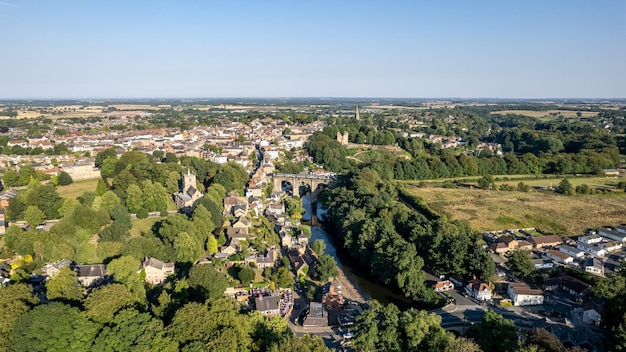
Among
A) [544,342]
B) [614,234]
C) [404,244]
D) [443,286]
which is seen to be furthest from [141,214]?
[614,234]

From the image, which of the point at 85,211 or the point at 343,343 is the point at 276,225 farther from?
the point at 343,343

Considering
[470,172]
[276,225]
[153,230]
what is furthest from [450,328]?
[470,172]

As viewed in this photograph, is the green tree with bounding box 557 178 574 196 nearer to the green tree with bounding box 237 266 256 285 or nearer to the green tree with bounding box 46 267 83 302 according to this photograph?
the green tree with bounding box 237 266 256 285

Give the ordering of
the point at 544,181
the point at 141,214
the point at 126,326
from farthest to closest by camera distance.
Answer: the point at 544,181 < the point at 141,214 < the point at 126,326

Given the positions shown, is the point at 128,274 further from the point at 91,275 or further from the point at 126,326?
A: the point at 126,326

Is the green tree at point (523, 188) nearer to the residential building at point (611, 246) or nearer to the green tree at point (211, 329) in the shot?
the residential building at point (611, 246)
